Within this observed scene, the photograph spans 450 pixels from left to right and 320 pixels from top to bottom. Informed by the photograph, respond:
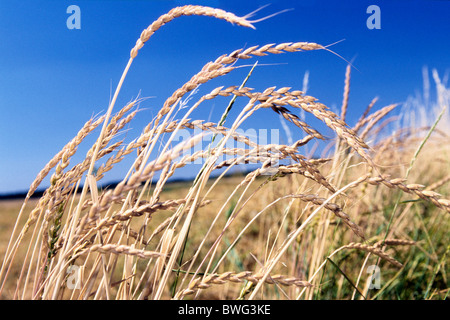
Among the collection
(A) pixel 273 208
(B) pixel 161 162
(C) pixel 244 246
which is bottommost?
(C) pixel 244 246

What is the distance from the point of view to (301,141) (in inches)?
41.9

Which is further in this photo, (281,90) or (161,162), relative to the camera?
(281,90)

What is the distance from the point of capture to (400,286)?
77.1 inches
